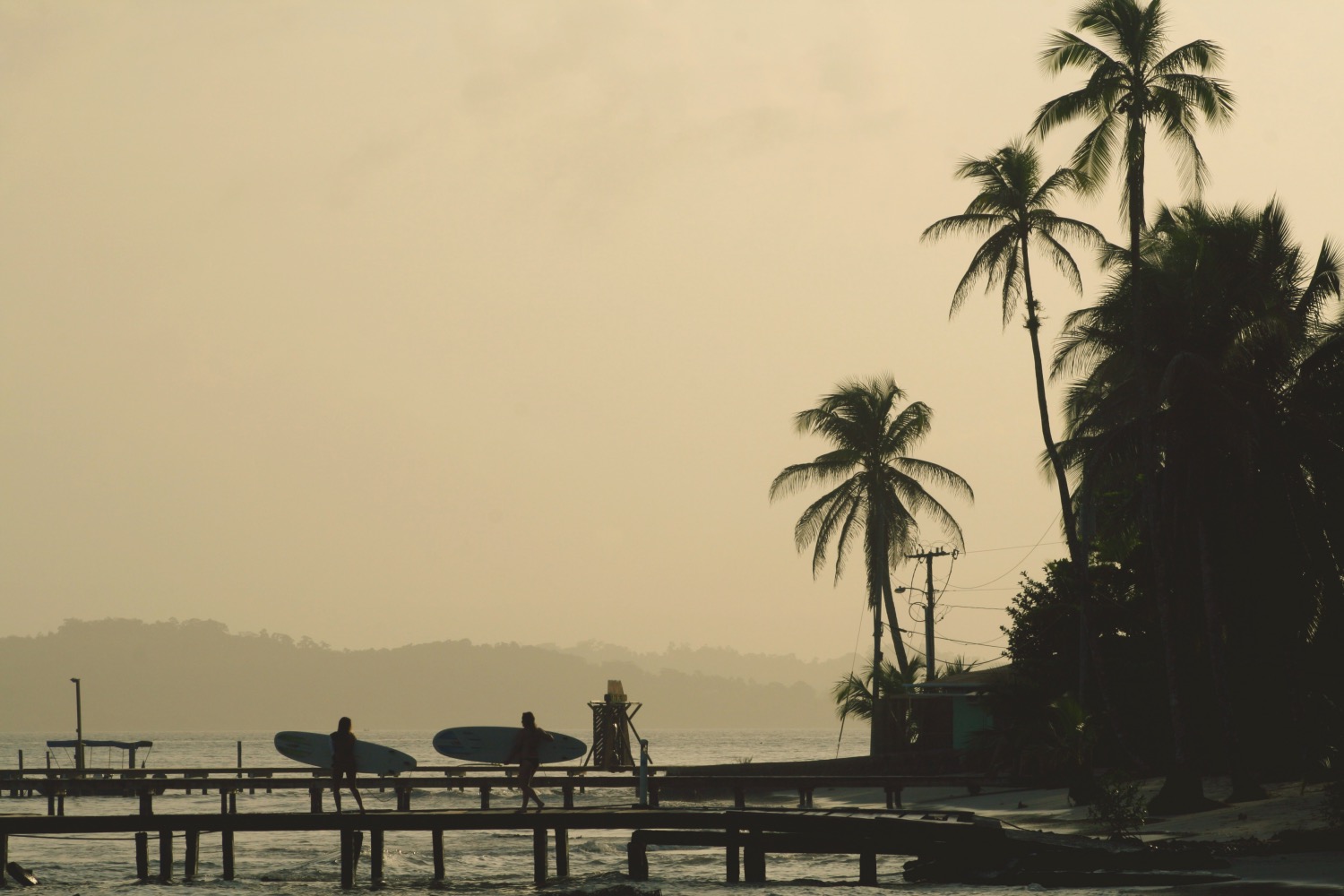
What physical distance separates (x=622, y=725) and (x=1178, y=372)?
934 inches

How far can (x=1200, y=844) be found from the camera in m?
24.9

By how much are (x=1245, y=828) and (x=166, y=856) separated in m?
21.5

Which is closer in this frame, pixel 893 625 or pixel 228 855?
pixel 228 855

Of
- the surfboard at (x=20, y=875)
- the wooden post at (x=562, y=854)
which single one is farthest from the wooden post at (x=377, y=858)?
the surfboard at (x=20, y=875)

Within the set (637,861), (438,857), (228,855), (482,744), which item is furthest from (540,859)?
(228,855)

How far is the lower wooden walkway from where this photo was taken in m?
25.3

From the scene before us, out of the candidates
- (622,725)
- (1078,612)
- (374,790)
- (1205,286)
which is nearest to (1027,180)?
(1205,286)

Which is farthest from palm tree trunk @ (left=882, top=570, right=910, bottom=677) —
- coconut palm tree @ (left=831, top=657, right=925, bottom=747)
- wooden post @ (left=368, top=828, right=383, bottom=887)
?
wooden post @ (left=368, top=828, right=383, bottom=887)

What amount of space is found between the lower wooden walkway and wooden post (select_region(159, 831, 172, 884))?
0.63 meters

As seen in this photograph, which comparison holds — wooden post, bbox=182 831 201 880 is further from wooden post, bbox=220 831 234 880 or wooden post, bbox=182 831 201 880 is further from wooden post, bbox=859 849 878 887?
wooden post, bbox=859 849 878 887

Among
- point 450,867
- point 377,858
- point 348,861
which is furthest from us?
point 450,867

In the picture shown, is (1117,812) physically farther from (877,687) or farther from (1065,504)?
(877,687)

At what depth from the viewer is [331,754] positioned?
3341 centimetres

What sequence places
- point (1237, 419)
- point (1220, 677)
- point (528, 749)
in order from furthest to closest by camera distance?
1. point (1220, 677)
2. point (1237, 419)
3. point (528, 749)
